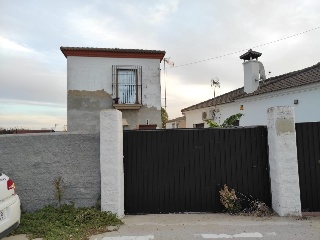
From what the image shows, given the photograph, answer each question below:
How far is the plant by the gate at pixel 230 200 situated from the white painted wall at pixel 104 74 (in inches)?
381

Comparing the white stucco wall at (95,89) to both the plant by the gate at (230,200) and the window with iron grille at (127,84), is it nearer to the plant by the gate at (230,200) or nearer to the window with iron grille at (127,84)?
the window with iron grille at (127,84)

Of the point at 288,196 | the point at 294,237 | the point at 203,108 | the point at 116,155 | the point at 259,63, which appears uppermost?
the point at 259,63

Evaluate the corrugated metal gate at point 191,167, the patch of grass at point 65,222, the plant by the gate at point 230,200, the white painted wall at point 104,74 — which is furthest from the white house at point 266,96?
the patch of grass at point 65,222

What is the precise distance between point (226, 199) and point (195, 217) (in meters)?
0.80

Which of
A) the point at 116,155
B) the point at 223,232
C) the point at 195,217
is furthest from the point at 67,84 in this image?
the point at 223,232

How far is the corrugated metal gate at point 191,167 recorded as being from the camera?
6.53 metres

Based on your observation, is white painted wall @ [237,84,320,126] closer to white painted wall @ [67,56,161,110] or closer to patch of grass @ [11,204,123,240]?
white painted wall @ [67,56,161,110]

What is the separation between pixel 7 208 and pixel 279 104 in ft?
41.7

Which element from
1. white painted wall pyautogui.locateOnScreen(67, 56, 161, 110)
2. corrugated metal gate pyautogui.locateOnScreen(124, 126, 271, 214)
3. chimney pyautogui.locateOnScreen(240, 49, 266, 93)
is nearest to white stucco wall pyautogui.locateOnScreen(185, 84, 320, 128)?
chimney pyautogui.locateOnScreen(240, 49, 266, 93)

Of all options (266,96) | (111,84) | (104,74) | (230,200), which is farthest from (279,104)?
(230,200)

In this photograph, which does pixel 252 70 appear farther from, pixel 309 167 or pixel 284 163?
pixel 284 163

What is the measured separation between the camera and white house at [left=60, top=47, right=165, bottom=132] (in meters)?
15.0

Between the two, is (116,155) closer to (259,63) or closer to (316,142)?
(316,142)

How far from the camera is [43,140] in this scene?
6441 millimetres
